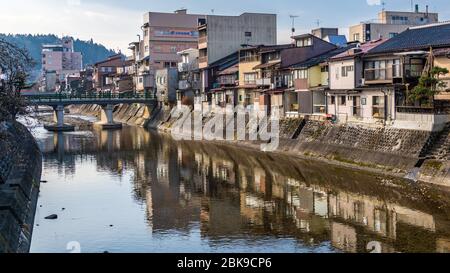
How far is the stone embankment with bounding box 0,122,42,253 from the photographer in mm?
18266

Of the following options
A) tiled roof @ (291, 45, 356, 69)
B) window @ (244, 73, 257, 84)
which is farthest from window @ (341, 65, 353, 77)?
window @ (244, 73, 257, 84)

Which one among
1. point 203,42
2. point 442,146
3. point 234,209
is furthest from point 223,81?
point 234,209

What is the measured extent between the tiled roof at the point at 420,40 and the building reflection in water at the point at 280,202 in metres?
9.79

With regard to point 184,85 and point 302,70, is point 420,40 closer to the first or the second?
point 302,70

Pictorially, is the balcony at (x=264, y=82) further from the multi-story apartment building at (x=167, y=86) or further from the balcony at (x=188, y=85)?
the multi-story apartment building at (x=167, y=86)

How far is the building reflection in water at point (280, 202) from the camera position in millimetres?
20719

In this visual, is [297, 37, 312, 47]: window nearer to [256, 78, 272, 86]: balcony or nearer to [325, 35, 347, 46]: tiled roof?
[256, 78, 272, 86]: balcony

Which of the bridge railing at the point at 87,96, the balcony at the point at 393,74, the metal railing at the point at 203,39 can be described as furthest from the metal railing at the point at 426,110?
the bridge railing at the point at 87,96

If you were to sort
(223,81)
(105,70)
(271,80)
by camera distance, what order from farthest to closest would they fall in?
(105,70)
(223,81)
(271,80)

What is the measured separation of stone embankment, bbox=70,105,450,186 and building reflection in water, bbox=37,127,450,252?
1.36 meters

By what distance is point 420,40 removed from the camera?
37.7m

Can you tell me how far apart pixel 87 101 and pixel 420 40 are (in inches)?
2004

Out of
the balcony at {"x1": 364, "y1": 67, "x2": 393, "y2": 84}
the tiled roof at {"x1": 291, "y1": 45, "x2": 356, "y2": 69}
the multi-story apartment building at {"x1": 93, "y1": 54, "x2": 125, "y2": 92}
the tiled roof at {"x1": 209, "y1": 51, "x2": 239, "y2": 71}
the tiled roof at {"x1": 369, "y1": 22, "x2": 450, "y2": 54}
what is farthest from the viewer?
the multi-story apartment building at {"x1": 93, "y1": 54, "x2": 125, "y2": 92}
